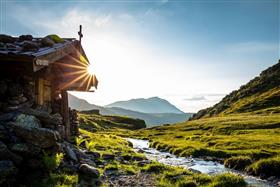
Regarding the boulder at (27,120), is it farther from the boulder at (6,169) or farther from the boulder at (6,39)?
Result: the boulder at (6,39)

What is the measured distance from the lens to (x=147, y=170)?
18.2m

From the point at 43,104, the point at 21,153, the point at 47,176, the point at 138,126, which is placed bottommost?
the point at 138,126

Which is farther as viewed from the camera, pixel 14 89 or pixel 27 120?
pixel 14 89

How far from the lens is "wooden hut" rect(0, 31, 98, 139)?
14273 millimetres

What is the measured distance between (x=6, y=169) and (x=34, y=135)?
6.72ft

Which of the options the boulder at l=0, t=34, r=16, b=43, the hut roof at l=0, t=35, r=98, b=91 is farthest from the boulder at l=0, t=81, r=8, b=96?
the boulder at l=0, t=34, r=16, b=43

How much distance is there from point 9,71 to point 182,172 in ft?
37.9

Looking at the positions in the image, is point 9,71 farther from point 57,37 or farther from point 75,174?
point 75,174

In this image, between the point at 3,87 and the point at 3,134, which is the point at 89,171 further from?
the point at 3,87

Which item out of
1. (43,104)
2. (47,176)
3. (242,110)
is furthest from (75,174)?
(242,110)

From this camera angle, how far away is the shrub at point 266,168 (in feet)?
69.8

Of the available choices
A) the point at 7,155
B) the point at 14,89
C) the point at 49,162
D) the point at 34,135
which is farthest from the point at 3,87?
the point at 49,162

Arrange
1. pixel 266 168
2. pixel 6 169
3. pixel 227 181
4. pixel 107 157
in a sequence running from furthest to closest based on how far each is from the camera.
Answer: pixel 266 168 → pixel 107 157 → pixel 227 181 → pixel 6 169

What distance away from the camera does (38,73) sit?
669 inches
